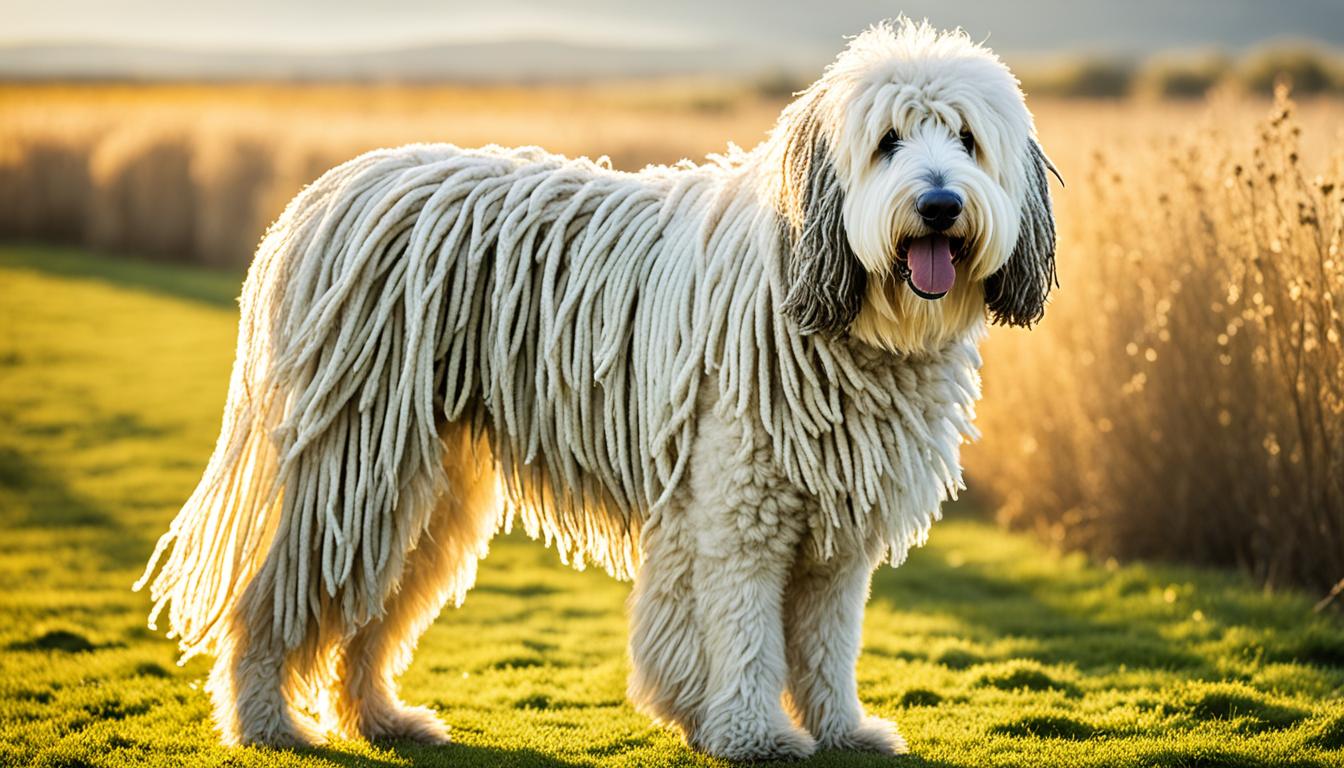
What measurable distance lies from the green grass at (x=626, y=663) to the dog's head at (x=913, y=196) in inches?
65.7

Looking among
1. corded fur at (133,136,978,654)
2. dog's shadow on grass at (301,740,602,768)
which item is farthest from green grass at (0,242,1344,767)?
corded fur at (133,136,978,654)

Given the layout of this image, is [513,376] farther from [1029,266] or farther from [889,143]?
[1029,266]

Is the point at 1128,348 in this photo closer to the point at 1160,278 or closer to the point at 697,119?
the point at 1160,278

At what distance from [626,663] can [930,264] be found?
10.9ft

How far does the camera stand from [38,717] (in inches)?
238

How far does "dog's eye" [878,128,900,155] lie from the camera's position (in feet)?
15.0

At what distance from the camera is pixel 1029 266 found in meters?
4.74

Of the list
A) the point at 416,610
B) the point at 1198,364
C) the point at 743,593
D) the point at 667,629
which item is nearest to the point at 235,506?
the point at 416,610

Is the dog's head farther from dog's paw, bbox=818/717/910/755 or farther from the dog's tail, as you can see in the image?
the dog's tail

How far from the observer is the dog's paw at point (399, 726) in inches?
222

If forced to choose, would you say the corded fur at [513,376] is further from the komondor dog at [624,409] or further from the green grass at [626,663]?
the green grass at [626,663]

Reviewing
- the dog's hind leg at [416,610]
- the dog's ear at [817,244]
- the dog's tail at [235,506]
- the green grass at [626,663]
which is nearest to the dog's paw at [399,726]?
the dog's hind leg at [416,610]

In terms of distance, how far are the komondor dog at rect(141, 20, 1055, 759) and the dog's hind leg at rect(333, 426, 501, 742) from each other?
0.01m

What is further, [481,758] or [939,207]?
[481,758]
